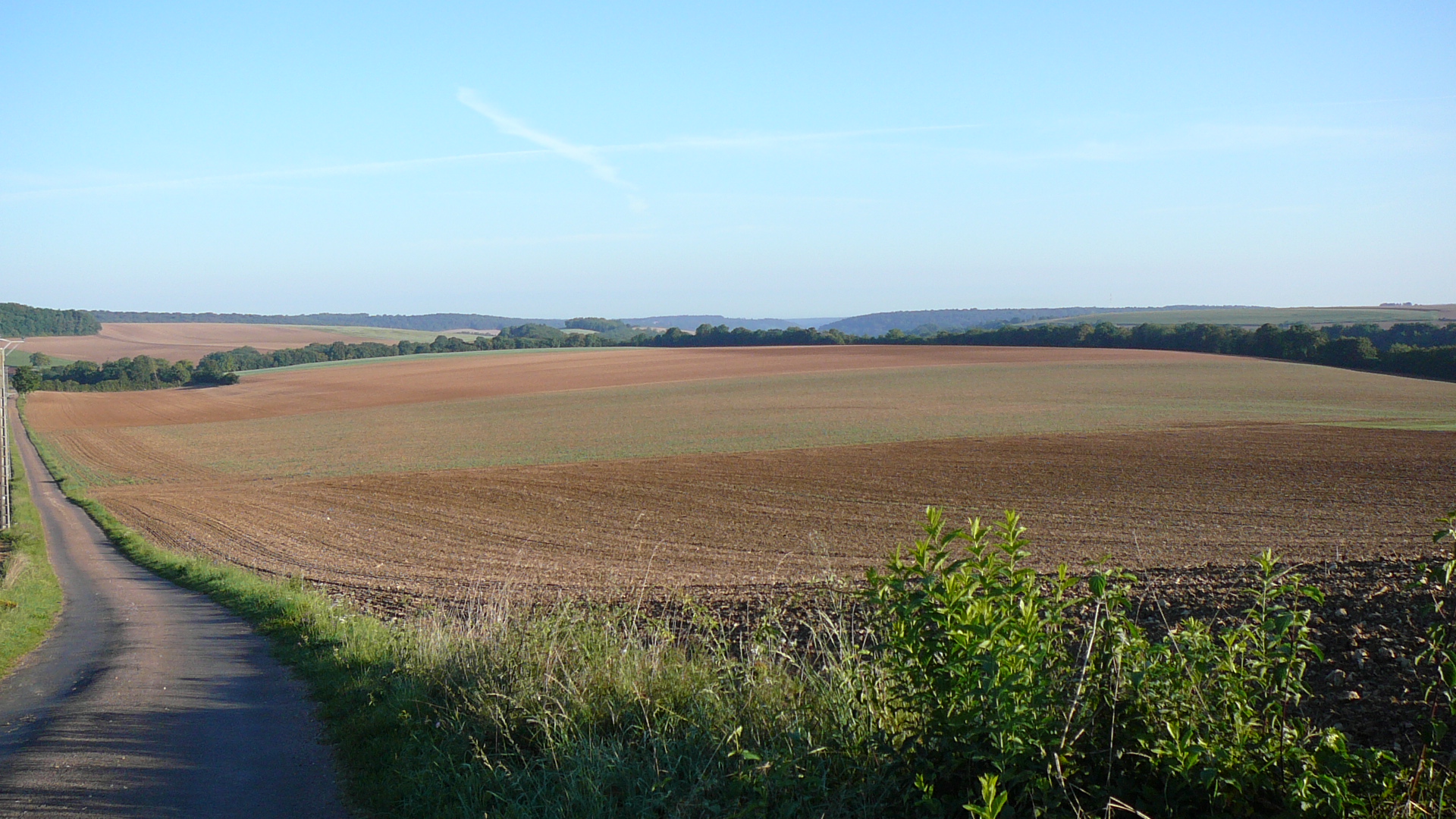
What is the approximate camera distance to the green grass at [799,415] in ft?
131

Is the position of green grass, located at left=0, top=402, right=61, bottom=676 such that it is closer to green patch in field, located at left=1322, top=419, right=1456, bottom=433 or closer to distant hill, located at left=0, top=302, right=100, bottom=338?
green patch in field, located at left=1322, top=419, right=1456, bottom=433

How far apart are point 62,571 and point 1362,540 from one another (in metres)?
25.3

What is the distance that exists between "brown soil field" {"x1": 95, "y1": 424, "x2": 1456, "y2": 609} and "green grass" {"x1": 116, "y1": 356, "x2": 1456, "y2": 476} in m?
4.58

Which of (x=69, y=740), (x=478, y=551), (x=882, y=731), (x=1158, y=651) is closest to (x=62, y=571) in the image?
(x=478, y=551)

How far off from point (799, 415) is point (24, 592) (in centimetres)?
3872

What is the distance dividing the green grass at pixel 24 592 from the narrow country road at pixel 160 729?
0.27 m

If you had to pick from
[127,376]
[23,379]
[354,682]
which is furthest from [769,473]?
[127,376]

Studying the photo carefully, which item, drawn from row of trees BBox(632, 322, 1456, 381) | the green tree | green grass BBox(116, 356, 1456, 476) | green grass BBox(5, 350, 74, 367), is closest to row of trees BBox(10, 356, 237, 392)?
green grass BBox(5, 350, 74, 367)

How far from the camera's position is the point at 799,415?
1972 inches

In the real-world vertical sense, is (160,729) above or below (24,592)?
above

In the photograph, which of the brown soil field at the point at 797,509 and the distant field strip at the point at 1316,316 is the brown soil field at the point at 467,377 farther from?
the distant field strip at the point at 1316,316

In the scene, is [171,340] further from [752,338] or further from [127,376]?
[752,338]

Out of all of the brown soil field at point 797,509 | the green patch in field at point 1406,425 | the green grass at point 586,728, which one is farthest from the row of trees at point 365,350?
the green grass at point 586,728

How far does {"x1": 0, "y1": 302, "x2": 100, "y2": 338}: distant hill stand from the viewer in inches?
5704
